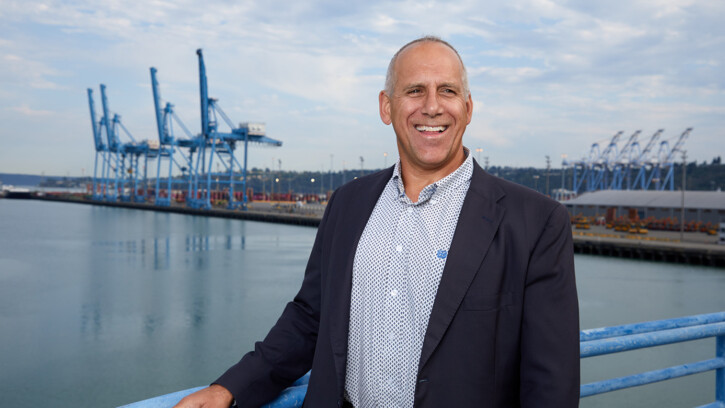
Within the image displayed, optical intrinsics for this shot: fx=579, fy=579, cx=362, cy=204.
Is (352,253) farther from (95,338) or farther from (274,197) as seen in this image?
(274,197)

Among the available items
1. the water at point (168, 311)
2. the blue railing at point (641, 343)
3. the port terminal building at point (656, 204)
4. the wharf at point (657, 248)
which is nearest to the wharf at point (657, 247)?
the wharf at point (657, 248)

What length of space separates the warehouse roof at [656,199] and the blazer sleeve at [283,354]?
38.9 meters

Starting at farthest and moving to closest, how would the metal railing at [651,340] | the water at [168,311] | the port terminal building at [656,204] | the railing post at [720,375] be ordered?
the port terminal building at [656,204]
the water at [168,311]
the railing post at [720,375]
the metal railing at [651,340]

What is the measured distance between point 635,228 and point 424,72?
117ft

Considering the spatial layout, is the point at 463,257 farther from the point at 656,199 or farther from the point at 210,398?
the point at 656,199

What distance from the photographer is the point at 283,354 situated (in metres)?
1.36

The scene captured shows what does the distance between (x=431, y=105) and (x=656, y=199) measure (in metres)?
42.5

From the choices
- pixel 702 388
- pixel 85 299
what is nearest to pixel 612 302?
pixel 702 388

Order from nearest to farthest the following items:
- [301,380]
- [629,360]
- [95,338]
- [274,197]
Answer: [301,380] → [629,360] → [95,338] → [274,197]

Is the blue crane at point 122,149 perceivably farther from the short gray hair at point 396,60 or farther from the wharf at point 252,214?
the short gray hair at point 396,60

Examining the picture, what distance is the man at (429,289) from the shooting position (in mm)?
1118

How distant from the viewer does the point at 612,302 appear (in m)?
17.8

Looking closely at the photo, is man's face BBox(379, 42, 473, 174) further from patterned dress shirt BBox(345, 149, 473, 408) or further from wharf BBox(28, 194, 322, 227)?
wharf BBox(28, 194, 322, 227)

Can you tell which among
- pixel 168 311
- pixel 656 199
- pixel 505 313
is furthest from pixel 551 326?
pixel 656 199
